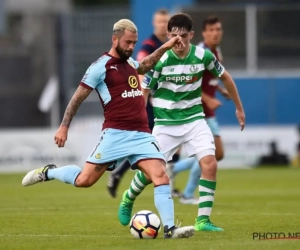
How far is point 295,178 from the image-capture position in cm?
2069

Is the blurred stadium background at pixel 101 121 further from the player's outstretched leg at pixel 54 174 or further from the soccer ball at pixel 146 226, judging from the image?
the player's outstretched leg at pixel 54 174

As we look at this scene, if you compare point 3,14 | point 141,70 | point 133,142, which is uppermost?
point 3,14

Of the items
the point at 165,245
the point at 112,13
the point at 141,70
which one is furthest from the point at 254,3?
the point at 165,245

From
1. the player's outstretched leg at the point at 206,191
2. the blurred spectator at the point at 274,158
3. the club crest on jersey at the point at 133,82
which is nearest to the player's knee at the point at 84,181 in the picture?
the club crest on jersey at the point at 133,82

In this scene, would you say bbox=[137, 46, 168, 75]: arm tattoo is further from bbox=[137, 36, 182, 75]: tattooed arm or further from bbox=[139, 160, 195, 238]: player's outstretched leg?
bbox=[139, 160, 195, 238]: player's outstretched leg

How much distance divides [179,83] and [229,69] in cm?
1730

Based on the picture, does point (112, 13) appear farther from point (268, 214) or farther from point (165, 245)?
point (165, 245)

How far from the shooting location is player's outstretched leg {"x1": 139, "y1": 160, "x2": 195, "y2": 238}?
9.73 metres

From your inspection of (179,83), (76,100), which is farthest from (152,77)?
(76,100)

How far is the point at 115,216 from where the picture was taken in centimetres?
1284

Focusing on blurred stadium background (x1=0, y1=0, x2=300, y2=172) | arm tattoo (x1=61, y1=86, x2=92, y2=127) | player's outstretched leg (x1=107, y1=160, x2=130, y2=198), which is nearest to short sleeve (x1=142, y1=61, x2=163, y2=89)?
arm tattoo (x1=61, y1=86, x2=92, y2=127)

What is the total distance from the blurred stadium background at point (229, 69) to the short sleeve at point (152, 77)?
1273 centimetres

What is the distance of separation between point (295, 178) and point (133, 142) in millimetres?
10955

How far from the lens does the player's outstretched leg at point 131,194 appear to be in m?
11.2
